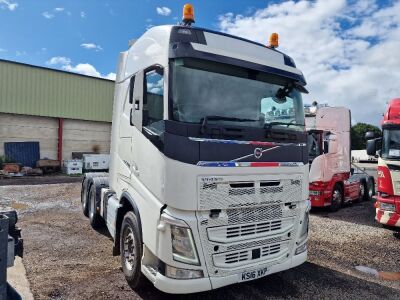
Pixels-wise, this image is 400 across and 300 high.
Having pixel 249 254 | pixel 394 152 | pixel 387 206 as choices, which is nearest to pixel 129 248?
pixel 249 254

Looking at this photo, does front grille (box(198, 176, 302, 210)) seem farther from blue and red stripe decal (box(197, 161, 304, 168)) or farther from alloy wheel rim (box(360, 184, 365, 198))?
alloy wheel rim (box(360, 184, 365, 198))

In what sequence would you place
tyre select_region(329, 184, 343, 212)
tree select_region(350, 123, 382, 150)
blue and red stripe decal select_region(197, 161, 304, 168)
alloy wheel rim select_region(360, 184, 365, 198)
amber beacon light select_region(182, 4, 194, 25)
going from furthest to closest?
tree select_region(350, 123, 382, 150), alloy wheel rim select_region(360, 184, 365, 198), tyre select_region(329, 184, 343, 212), amber beacon light select_region(182, 4, 194, 25), blue and red stripe decal select_region(197, 161, 304, 168)

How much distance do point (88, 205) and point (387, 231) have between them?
7611 mm

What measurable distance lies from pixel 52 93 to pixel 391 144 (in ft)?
66.7

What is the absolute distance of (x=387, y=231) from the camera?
8531 millimetres

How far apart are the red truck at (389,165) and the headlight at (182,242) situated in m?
5.99

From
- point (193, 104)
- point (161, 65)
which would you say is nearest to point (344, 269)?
point (193, 104)

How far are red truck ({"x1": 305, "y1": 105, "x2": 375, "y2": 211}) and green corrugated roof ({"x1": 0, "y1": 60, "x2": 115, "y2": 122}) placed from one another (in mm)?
16490


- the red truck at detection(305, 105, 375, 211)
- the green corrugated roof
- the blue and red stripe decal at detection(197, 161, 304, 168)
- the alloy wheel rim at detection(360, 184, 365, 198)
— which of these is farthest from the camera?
the green corrugated roof

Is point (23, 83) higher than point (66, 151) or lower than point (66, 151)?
higher

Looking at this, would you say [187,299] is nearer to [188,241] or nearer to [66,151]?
[188,241]

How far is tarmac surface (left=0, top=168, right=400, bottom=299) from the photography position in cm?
457

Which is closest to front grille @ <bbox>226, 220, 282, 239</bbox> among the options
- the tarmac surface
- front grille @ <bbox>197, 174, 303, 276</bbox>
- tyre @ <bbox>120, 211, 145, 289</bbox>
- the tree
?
front grille @ <bbox>197, 174, 303, 276</bbox>

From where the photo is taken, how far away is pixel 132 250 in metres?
4.60
